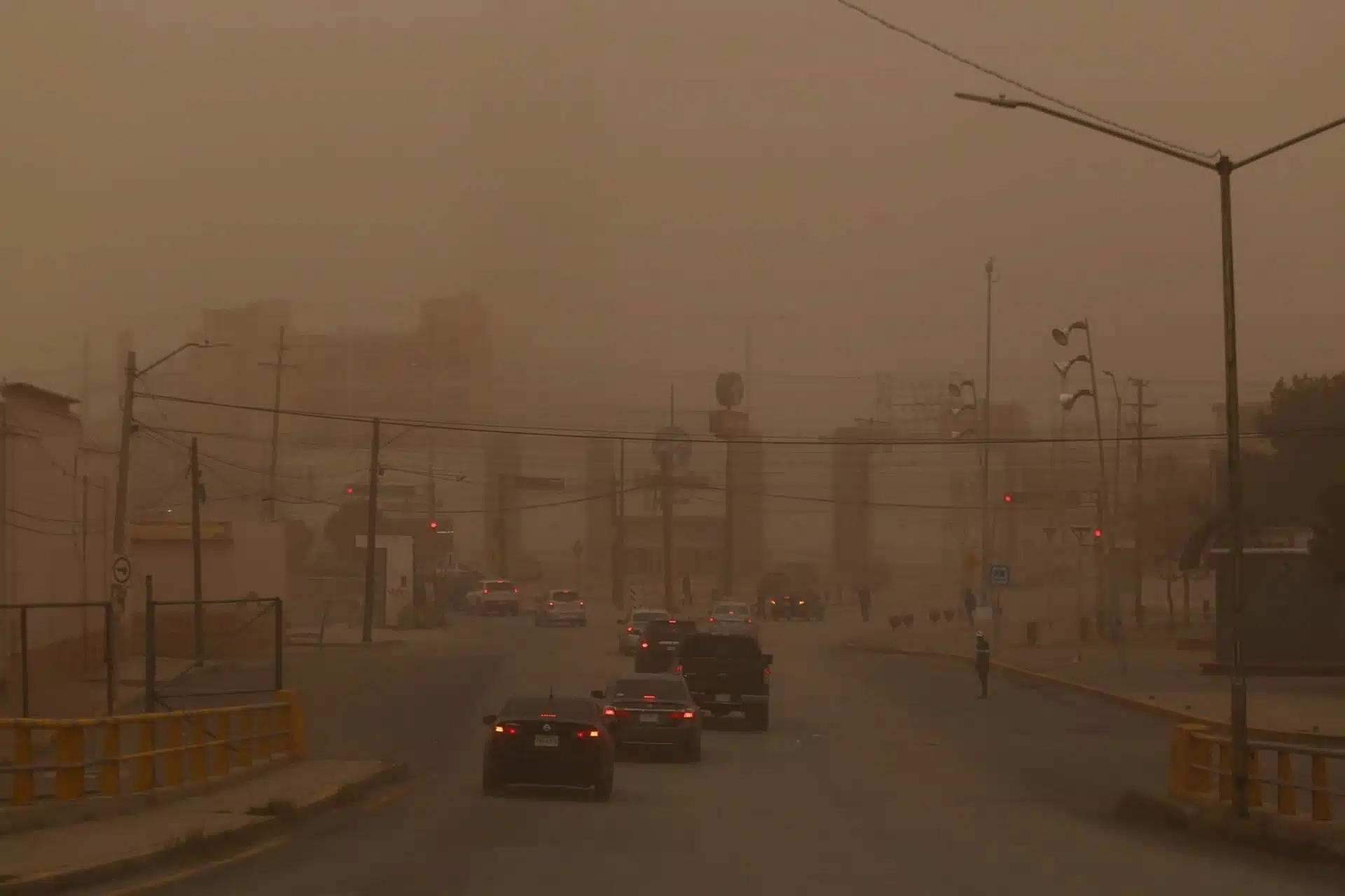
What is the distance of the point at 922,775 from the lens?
91.4 feet

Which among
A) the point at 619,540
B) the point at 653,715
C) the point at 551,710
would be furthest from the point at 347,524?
the point at 551,710

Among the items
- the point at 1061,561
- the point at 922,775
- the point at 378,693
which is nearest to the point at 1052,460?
the point at 1061,561

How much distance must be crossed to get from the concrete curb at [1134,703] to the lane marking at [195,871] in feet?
62.9

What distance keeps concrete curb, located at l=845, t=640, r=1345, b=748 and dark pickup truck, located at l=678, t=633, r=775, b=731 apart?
8810 millimetres

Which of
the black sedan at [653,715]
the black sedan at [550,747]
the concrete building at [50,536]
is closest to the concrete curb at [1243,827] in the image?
the black sedan at [550,747]

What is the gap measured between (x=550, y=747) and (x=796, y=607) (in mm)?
70753

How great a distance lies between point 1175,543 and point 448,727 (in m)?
60.5

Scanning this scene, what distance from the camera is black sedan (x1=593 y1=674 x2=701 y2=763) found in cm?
2908

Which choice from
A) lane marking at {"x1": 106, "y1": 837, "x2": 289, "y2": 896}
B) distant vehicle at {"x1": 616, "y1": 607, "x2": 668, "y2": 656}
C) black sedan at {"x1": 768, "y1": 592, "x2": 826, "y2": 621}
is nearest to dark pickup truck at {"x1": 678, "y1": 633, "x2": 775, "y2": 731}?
distant vehicle at {"x1": 616, "y1": 607, "x2": 668, "y2": 656}

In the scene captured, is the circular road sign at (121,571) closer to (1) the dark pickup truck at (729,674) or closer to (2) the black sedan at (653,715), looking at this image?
(1) the dark pickup truck at (729,674)

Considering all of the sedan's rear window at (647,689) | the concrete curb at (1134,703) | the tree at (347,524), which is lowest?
the concrete curb at (1134,703)

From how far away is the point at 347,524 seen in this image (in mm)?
131500

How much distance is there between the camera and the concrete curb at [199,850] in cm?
1299

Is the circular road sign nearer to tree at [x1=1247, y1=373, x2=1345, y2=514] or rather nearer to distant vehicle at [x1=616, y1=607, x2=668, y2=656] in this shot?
distant vehicle at [x1=616, y1=607, x2=668, y2=656]
